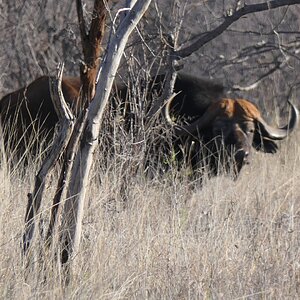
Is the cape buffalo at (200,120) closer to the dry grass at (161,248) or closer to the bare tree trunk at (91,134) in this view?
the dry grass at (161,248)

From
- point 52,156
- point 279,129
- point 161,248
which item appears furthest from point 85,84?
Answer: point 279,129

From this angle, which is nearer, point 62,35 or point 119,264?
point 119,264

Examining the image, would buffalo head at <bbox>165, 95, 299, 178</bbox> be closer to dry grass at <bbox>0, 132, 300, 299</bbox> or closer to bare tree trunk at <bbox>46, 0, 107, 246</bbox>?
dry grass at <bbox>0, 132, 300, 299</bbox>

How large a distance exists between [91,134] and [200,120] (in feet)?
15.7

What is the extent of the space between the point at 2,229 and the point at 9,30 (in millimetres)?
6809

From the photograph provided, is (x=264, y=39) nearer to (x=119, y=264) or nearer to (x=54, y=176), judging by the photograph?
(x=54, y=176)

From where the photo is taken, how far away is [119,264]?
5062 millimetres

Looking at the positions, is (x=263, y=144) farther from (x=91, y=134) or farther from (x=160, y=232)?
(x=91, y=134)

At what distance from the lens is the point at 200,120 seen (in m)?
9.59

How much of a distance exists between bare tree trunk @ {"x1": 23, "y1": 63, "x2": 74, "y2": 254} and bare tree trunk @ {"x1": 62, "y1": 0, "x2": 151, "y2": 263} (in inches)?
4.6

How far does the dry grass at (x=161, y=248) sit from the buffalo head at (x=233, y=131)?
6.75ft

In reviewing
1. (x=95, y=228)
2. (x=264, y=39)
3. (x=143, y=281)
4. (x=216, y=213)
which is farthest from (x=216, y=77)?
(x=143, y=281)

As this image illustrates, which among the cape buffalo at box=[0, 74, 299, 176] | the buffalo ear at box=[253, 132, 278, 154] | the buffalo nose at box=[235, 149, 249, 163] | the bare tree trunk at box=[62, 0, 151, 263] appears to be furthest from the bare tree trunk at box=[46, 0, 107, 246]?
the buffalo ear at box=[253, 132, 278, 154]

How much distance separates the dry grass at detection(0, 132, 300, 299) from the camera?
15.6ft
